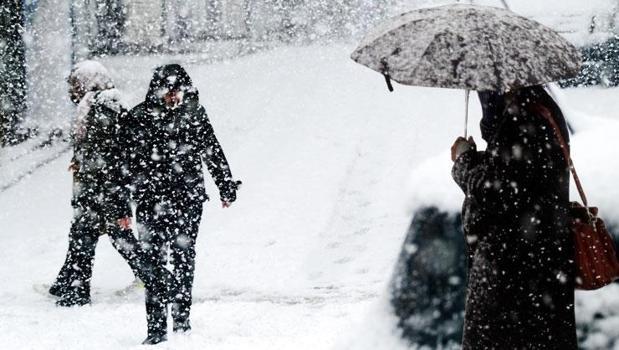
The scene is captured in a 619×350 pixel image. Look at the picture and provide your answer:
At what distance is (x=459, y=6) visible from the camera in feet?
10.6

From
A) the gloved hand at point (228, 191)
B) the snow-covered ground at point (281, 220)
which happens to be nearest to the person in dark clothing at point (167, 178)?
the gloved hand at point (228, 191)

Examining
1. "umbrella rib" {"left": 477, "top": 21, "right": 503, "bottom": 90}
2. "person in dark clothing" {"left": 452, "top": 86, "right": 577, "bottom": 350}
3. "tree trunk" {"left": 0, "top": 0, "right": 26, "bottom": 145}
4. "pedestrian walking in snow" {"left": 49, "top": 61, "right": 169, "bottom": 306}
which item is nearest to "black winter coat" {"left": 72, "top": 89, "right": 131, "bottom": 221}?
"pedestrian walking in snow" {"left": 49, "top": 61, "right": 169, "bottom": 306}

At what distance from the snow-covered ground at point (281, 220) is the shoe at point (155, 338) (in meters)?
0.06

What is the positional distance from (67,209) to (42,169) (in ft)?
5.93

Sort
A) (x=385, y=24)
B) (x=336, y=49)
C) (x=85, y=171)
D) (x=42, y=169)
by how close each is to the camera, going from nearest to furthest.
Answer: (x=385, y=24) < (x=85, y=171) < (x=42, y=169) < (x=336, y=49)

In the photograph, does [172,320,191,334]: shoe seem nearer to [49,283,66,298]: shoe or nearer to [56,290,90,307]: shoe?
[56,290,90,307]: shoe

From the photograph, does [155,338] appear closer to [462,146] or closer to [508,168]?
[462,146]

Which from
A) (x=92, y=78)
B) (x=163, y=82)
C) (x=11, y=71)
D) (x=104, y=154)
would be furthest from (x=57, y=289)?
(x=11, y=71)

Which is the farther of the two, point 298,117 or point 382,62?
point 298,117

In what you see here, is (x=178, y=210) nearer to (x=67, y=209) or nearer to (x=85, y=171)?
(x=85, y=171)

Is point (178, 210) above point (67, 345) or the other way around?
above

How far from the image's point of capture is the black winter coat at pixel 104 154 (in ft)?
20.1

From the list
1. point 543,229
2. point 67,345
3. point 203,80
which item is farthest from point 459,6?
point 203,80

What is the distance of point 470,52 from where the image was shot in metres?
2.92
